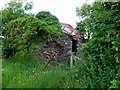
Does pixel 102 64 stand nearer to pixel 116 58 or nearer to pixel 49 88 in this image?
pixel 116 58

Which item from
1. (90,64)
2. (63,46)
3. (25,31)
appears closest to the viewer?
(90,64)

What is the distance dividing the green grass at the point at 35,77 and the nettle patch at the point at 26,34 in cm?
76

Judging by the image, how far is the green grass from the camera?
13.3 feet

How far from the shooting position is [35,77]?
432 cm

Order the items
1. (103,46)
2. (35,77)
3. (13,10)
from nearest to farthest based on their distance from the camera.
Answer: (103,46) → (35,77) → (13,10)

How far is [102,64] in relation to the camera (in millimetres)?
3865

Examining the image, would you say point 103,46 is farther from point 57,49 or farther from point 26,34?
point 26,34

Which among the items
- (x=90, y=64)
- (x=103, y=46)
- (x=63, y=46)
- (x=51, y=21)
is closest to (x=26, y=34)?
(x=51, y=21)

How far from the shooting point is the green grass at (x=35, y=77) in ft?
13.3

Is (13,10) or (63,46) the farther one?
(13,10)

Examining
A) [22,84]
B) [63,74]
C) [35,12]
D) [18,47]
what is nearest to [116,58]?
[63,74]

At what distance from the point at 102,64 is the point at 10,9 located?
3602 mm

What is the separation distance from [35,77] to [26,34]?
1.67 meters

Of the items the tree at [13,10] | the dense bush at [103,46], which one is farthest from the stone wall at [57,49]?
the dense bush at [103,46]
